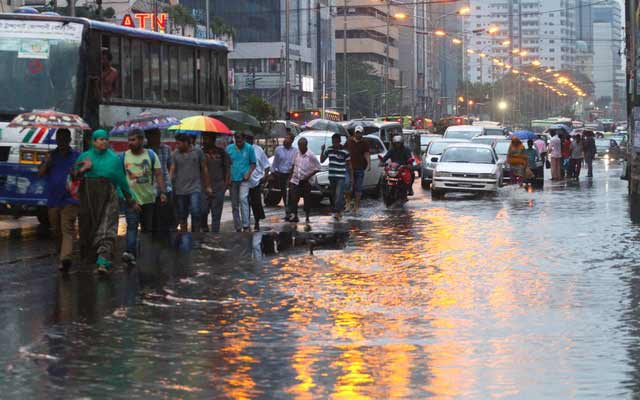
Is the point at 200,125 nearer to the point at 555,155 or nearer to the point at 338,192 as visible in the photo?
the point at 338,192

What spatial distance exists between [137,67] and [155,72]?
0.86 m

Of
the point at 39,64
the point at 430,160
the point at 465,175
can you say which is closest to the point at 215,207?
the point at 39,64

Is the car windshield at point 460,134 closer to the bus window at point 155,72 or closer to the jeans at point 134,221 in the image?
the bus window at point 155,72

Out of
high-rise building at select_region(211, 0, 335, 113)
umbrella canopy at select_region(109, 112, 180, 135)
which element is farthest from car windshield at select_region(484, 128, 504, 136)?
high-rise building at select_region(211, 0, 335, 113)

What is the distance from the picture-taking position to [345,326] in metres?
11.4

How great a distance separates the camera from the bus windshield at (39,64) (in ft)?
72.1

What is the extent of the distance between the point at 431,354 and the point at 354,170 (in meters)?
18.0

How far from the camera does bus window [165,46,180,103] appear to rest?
85.6 ft

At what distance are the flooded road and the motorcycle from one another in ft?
35.2

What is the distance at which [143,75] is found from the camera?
2484cm

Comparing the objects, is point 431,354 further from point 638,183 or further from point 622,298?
point 638,183

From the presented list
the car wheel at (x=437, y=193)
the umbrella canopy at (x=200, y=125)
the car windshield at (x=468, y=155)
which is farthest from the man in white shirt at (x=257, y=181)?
the car windshield at (x=468, y=155)

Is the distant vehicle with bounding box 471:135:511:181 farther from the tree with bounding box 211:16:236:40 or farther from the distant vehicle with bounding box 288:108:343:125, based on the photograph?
the tree with bounding box 211:16:236:40

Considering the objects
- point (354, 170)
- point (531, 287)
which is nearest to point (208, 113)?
point (354, 170)
